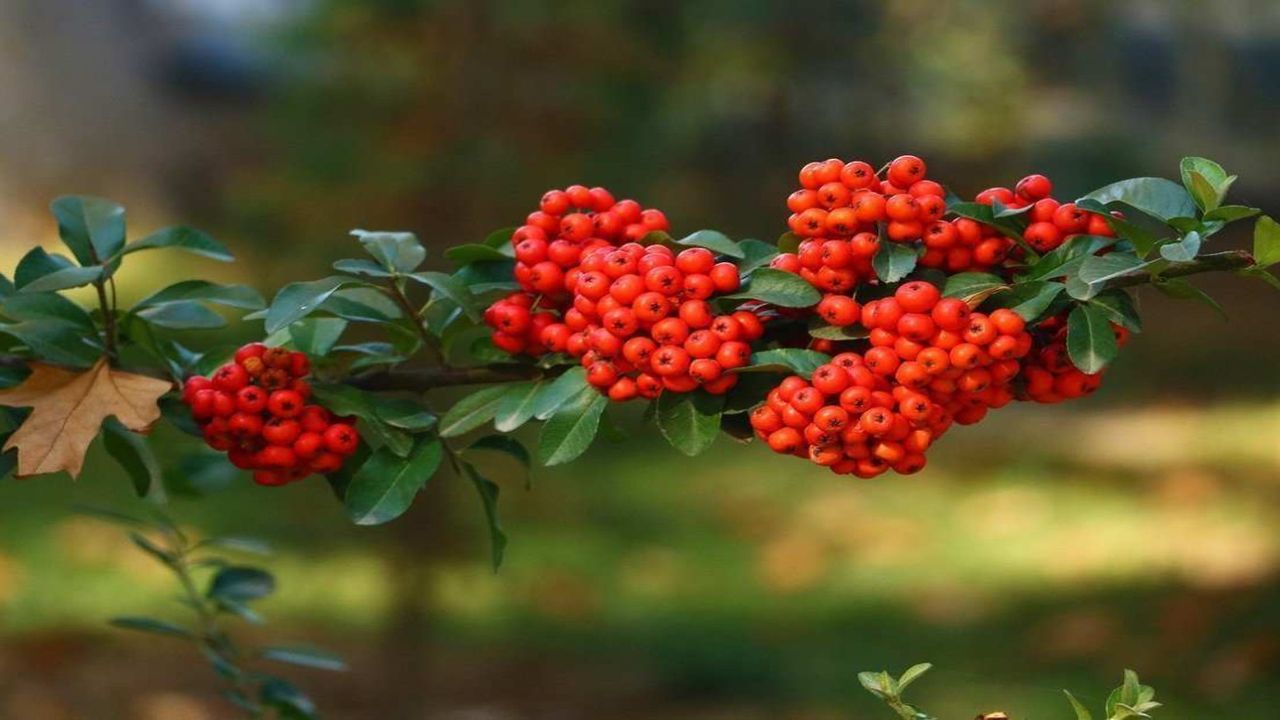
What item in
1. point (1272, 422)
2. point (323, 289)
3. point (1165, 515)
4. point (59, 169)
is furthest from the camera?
point (59, 169)

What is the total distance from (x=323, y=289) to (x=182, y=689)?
2.55 m

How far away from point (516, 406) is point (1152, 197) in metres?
0.49

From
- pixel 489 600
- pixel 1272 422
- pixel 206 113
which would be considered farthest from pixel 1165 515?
pixel 206 113

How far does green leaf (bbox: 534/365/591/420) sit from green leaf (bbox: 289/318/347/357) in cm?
22

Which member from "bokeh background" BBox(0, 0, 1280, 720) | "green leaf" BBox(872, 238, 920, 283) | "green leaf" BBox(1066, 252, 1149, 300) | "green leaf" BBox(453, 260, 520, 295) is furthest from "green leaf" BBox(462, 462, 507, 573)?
"bokeh background" BBox(0, 0, 1280, 720)

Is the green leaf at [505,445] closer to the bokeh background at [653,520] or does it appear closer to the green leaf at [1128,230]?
the green leaf at [1128,230]

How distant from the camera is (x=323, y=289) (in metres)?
1.10

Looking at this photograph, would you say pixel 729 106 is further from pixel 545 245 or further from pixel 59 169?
pixel 545 245

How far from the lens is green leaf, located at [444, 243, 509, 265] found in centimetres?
119

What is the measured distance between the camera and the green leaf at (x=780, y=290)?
3.27 ft

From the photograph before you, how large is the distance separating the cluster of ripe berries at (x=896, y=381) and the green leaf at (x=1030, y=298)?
2 centimetres

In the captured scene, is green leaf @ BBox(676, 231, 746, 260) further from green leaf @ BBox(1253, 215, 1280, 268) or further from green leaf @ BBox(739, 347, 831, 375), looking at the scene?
green leaf @ BBox(1253, 215, 1280, 268)

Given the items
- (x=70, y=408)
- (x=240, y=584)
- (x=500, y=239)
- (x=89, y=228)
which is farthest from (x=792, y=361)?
(x=240, y=584)

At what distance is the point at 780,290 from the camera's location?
100 centimetres
